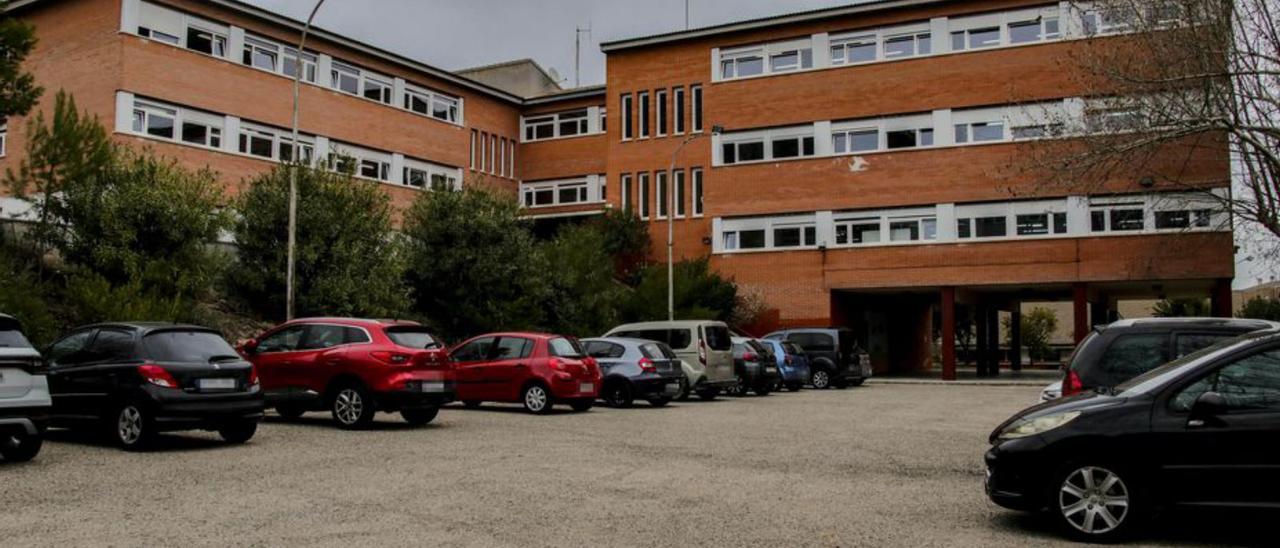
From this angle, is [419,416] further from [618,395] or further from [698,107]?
[698,107]

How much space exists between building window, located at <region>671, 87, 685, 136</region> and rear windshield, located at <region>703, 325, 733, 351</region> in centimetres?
2280

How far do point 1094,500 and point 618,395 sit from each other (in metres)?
13.9

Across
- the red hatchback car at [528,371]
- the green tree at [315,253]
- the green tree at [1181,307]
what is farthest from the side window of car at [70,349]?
the green tree at [1181,307]

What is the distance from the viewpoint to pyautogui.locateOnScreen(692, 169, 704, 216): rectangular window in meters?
45.0

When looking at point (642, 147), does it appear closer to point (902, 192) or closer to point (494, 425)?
point (902, 192)

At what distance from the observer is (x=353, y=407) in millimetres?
14656

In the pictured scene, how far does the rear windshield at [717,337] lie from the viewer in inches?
925

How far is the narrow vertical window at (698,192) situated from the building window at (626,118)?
4055mm

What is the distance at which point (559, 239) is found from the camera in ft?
119

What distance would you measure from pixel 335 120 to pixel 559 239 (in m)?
11.9

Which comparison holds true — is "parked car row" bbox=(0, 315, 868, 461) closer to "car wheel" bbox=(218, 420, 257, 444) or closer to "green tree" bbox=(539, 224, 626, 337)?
"car wheel" bbox=(218, 420, 257, 444)

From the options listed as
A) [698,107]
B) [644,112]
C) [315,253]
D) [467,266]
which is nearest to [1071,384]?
[315,253]

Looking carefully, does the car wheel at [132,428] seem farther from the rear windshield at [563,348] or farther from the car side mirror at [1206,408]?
the car side mirror at [1206,408]

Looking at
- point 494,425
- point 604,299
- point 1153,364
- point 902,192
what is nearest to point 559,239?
point 604,299
